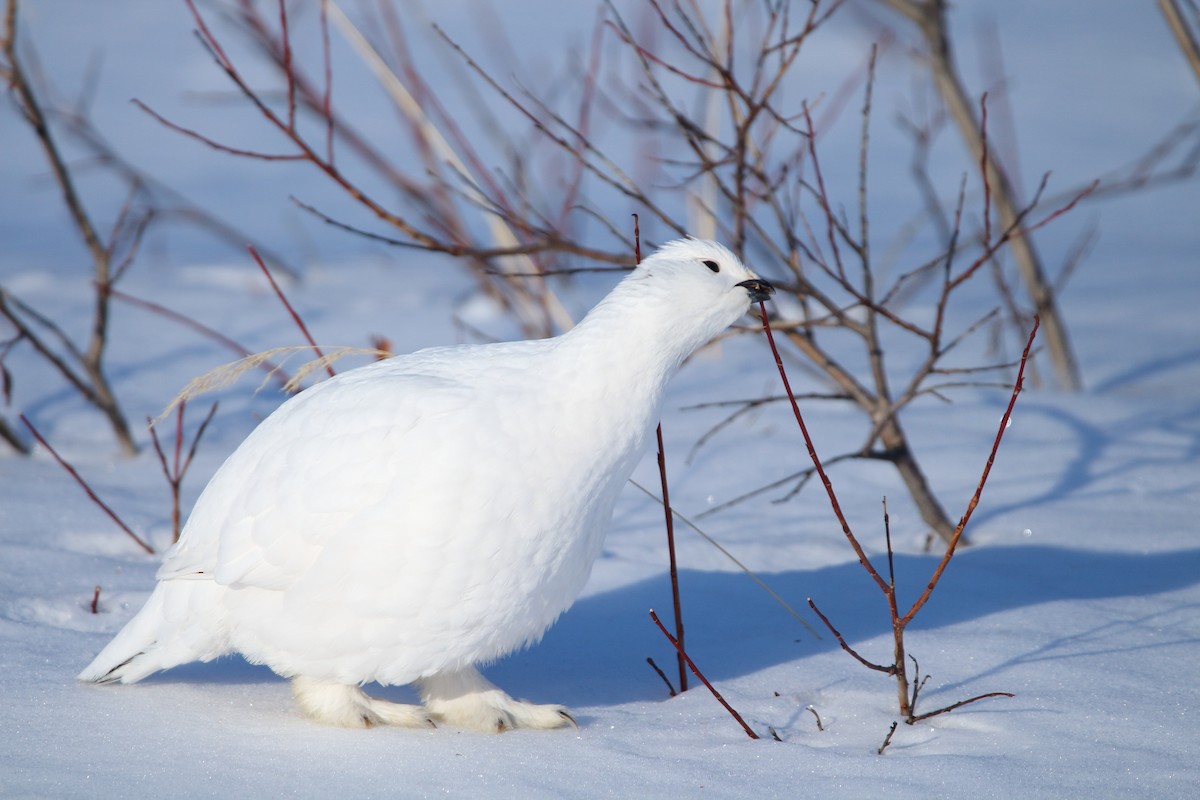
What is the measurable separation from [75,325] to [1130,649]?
4280 mm

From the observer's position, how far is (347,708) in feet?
6.00

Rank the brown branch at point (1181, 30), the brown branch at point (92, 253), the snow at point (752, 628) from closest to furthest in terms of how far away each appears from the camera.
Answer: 1. the snow at point (752, 628)
2. the brown branch at point (1181, 30)
3. the brown branch at point (92, 253)

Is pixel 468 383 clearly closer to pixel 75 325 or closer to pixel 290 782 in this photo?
pixel 290 782

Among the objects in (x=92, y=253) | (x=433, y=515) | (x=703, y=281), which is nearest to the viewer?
(x=433, y=515)

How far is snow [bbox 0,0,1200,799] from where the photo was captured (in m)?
1.62

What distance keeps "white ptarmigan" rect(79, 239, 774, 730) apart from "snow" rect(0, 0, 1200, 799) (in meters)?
0.12

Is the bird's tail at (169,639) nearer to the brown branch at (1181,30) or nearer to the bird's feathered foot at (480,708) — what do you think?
the bird's feathered foot at (480,708)

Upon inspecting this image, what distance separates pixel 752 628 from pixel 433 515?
0.97 metres

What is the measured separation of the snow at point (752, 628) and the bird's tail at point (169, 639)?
45mm

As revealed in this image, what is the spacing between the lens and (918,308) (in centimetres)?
579

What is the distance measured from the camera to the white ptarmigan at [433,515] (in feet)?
5.51

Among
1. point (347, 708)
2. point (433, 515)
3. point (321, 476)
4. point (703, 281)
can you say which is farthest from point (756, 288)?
point (347, 708)

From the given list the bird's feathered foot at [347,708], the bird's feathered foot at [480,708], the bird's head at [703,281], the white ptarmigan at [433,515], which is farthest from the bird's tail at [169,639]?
the bird's head at [703,281]

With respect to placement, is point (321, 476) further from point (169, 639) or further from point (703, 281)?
point (703, 281)
